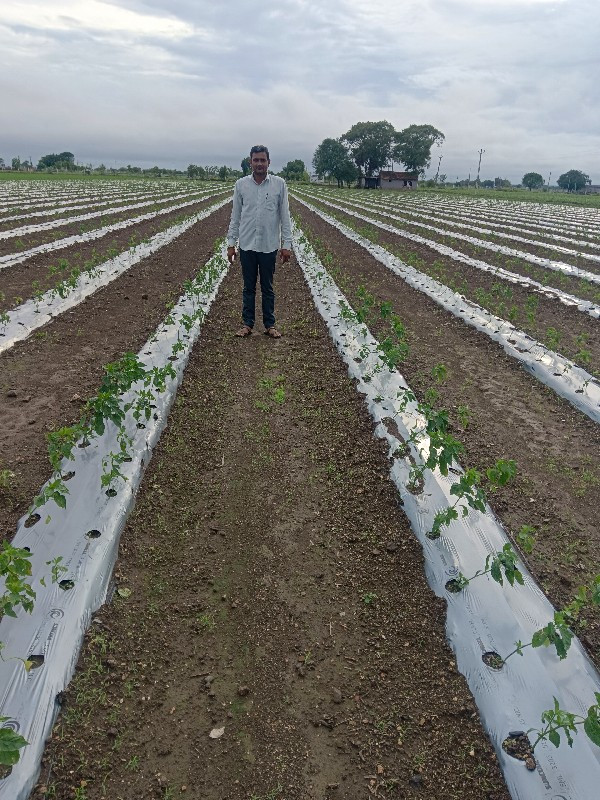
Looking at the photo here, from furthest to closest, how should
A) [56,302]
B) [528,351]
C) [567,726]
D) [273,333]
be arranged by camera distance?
[56,302] → [273,333] → [528,351] → [567,726]

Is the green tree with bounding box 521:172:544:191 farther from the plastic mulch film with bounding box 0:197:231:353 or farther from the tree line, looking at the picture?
the plastic mulch film with bounding box 0:197:231:353

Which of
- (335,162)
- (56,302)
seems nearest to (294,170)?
(335,162)

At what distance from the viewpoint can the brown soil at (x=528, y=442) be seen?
2873 mm

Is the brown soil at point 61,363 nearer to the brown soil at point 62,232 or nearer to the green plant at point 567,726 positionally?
the green plant at point 567,726

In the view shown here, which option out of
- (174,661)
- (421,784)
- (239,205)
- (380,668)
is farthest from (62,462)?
(239,205)

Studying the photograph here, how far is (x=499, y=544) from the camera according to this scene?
285 cm

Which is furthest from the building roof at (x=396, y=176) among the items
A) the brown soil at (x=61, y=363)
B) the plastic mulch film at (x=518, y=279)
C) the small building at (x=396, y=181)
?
the brown soil at (x=61, y=363)

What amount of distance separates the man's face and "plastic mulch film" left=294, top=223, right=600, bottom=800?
3390mm

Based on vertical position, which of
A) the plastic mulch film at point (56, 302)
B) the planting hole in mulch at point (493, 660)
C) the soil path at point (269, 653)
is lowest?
the soil path at point (269, 653)

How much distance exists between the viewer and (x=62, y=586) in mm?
2414

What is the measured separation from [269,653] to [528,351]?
16.2 feet

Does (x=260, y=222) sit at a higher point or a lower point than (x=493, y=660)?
higher

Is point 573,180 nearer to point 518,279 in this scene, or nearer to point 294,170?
point 294,170

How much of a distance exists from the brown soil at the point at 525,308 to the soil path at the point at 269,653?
383 centimetres
